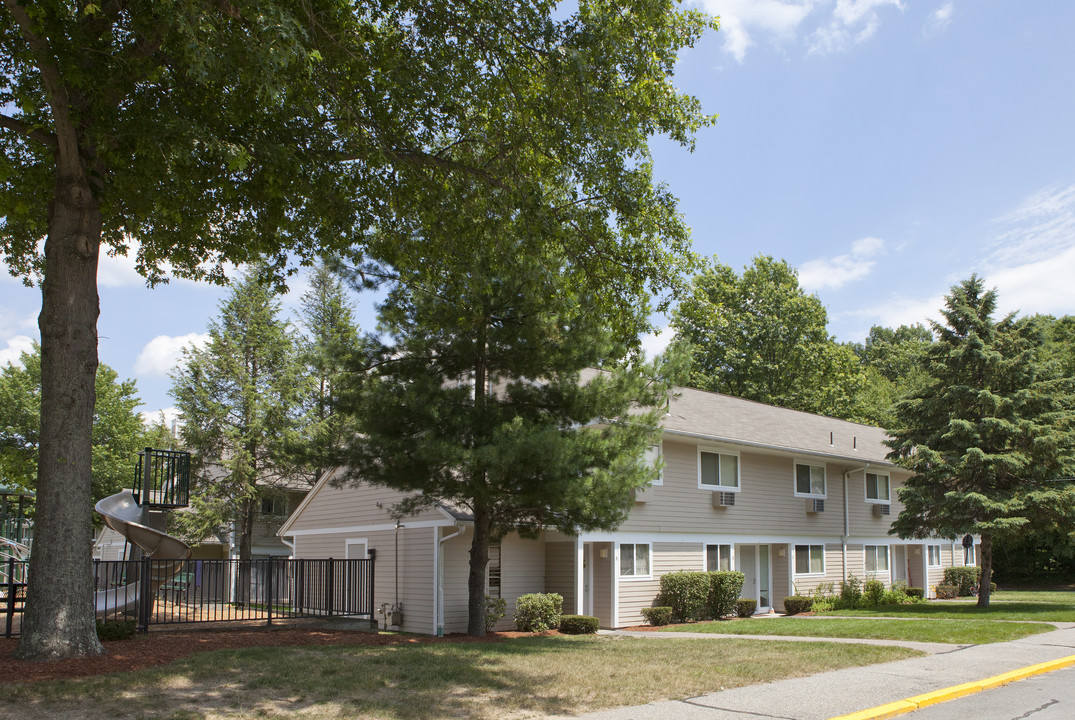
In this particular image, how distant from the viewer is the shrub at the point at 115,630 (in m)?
13.0

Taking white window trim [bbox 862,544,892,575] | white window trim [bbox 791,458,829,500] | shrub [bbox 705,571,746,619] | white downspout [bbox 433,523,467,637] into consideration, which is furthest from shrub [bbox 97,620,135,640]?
white window trim [bbox 862,544,892,575]

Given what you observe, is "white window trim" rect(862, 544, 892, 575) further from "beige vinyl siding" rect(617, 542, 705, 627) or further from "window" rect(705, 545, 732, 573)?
"beige vinyl siding" rect(617, 542, 705, 627)

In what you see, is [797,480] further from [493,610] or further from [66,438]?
[66,438]

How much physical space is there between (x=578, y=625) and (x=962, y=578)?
68.9ft

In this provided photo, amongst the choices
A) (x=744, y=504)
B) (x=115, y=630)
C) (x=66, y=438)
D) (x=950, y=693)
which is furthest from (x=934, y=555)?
(x=66, y=438)

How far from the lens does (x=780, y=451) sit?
26.1 meters

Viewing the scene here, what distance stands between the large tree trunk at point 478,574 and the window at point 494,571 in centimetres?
300

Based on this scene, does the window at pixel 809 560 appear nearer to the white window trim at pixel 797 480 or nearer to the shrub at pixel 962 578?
the white window trim at pixel 797 480

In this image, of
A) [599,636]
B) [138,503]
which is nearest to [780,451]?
[599,636]

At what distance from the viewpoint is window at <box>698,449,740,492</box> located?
953 inches

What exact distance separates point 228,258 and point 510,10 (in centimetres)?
688

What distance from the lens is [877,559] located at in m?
30.8

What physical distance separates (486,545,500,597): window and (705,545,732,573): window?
6.75 meters

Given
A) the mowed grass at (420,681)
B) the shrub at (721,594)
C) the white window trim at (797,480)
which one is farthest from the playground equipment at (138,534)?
the white window trim at (797,480)
